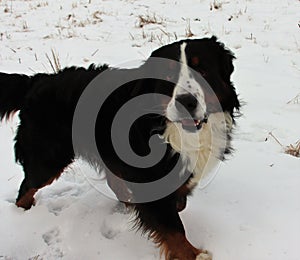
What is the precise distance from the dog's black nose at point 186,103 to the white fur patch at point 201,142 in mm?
148

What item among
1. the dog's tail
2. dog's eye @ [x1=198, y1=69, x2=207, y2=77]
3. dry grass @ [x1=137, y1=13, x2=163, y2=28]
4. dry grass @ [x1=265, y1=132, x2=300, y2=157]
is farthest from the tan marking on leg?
dry grass @ [x1=137, y1=13, x2=163, y2=28]

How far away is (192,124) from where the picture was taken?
2.19m

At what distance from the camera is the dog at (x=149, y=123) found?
7.35ft

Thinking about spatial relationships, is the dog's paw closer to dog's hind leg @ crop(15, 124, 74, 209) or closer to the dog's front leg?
the dog's front leg

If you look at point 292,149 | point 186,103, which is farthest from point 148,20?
point 186,103

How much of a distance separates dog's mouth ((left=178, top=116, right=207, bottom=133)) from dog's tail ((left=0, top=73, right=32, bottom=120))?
1.18 meters

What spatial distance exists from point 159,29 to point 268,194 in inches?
176

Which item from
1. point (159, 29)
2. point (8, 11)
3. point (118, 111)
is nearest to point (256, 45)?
point (159, 29)

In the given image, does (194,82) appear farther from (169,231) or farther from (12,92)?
(12,92)

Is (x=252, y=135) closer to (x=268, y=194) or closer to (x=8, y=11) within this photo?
(x=268, y=194)

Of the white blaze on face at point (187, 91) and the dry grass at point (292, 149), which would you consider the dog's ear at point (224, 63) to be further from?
the dry grass at point (292, 149)

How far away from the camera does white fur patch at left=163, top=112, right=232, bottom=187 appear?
2.29 metres

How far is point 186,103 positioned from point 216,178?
1.13 metres

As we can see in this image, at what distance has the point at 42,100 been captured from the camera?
2.59 metres
